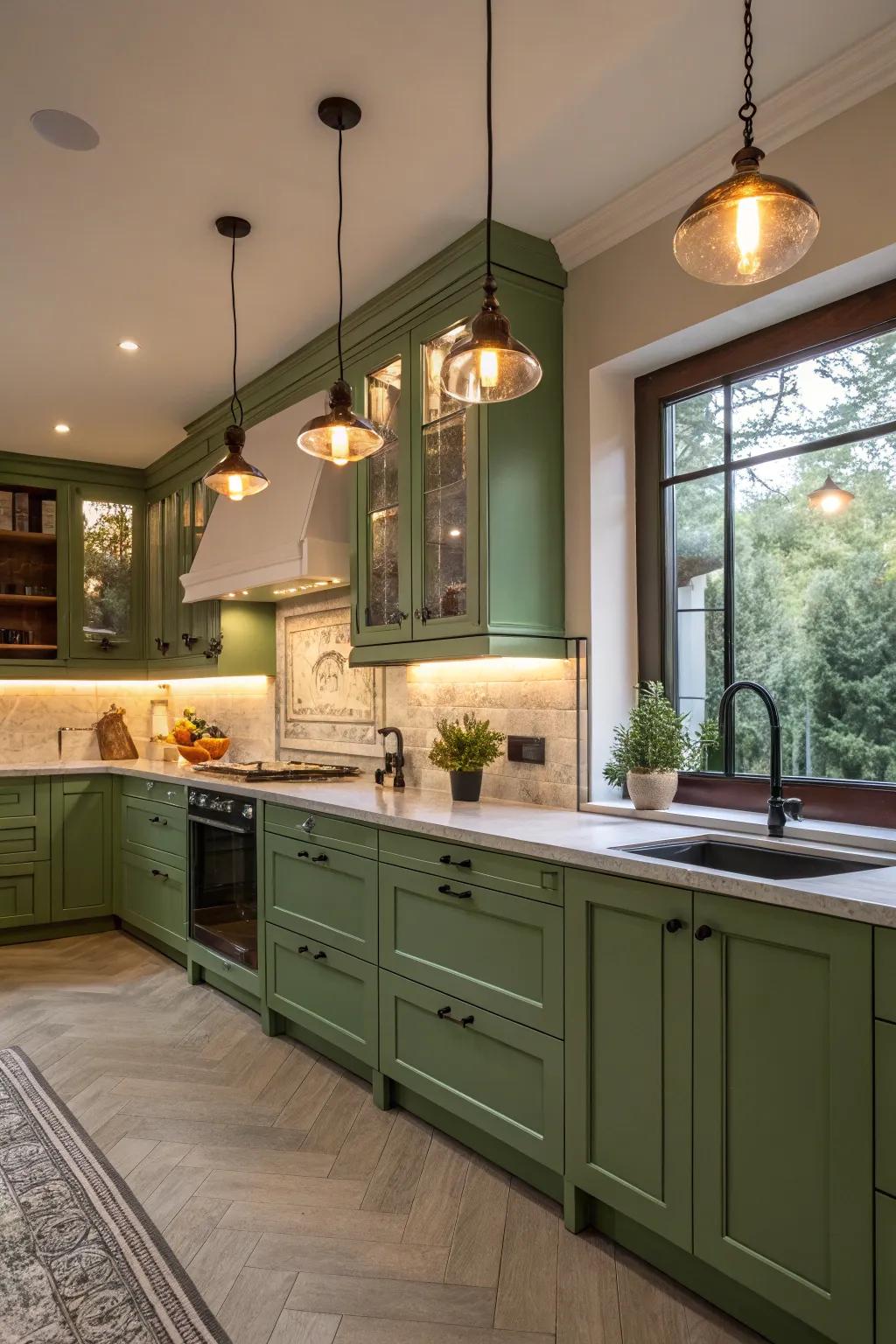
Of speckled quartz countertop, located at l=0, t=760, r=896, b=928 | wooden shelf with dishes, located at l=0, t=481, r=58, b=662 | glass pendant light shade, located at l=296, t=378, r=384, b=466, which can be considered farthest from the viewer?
wooden shelf with dishes, located at l=0, t=481, r=58, b=662

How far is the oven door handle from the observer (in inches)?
145

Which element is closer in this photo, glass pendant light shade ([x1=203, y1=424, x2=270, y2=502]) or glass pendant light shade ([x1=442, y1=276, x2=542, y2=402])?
glass pendant light shade ([x1=442, y1=276, x2=542, y2=402])

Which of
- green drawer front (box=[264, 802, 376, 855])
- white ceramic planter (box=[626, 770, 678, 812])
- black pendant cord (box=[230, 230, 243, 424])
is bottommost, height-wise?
green drawer front (box=[264, 802, 376, 855])

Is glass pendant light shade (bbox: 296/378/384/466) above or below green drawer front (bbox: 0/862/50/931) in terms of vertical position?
above

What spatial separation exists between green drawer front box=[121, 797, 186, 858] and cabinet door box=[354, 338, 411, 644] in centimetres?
140

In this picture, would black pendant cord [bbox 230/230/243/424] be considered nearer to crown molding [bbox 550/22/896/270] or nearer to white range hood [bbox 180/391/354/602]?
white range hood [bbox 180/391/354/602]

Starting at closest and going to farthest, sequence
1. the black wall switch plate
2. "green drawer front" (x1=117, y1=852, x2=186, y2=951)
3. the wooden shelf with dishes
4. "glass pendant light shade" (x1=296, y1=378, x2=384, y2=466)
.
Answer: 1. "glass pendant light shade" (x1=296, y1=378, x2=384, y2=466)
2. the black wall switch plate
3. "green drawer front" (x1=117, y1=852, x2=186, y2=951)
4. the wooden shelf with dishes

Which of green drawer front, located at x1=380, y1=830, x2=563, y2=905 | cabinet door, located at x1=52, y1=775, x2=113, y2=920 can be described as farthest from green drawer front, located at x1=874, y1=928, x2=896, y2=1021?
cabinet door, located at x1=52, y1=775, x2=113, y2=920

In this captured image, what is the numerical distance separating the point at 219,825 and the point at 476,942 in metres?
1.68

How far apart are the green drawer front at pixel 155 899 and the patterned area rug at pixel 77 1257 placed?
4.92 ft

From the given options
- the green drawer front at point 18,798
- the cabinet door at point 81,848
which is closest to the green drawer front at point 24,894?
the cabinet door at point 81,848

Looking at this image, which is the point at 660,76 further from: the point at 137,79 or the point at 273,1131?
the point at 273,1131

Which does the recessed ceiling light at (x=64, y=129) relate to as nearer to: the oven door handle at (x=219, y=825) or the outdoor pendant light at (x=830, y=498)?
the outdoor pendant light at (x=830, y=498)

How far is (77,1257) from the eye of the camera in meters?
2.13
